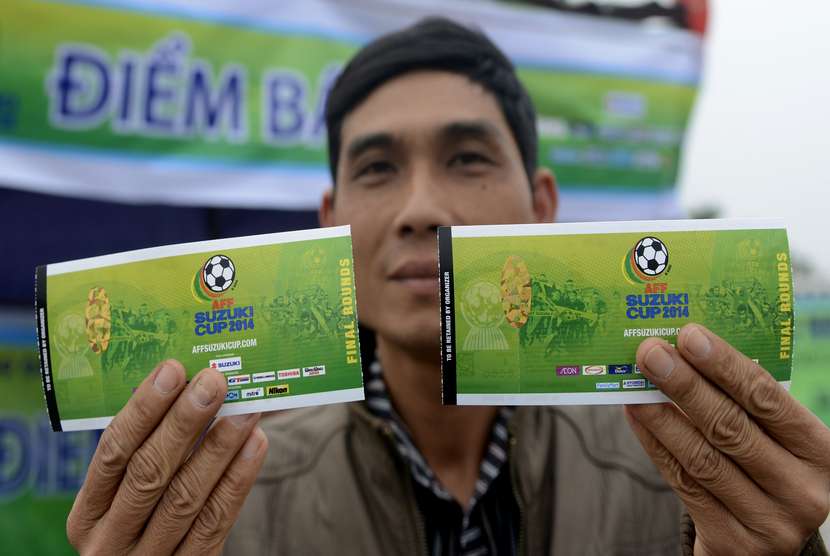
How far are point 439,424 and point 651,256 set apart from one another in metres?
1.09

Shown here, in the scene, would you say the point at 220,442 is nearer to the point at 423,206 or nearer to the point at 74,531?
the point at 74,531

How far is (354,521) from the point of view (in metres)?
2.16

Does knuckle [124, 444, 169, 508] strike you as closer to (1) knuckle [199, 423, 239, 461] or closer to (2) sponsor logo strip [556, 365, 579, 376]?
(1) knuckle [199, 423, 239, 461]

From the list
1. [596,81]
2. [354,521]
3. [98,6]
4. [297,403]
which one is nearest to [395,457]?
[354,521]

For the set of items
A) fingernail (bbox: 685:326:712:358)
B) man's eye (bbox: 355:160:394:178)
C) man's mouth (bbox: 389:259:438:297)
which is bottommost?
fingernail (bbox: 685:326:712:358)

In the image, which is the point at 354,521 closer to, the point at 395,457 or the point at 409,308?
the point at 395,457

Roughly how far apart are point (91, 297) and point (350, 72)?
1381 mm

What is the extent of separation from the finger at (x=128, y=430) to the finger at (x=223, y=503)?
0.77ft

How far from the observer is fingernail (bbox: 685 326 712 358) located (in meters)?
1.50

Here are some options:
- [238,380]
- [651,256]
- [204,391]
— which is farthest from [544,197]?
[204,391]

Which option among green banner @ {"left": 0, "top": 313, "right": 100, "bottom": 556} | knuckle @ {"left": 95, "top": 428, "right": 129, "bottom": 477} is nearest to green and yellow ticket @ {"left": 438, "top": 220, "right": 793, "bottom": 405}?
knuckle @ {"left": 95, "top": 428, "right": 129, "bottom": 477}

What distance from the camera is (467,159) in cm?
228

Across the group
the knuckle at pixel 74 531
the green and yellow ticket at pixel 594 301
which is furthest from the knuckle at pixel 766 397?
the knuckle at pixel 74 531

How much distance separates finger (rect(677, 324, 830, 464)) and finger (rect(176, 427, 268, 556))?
115 cm
